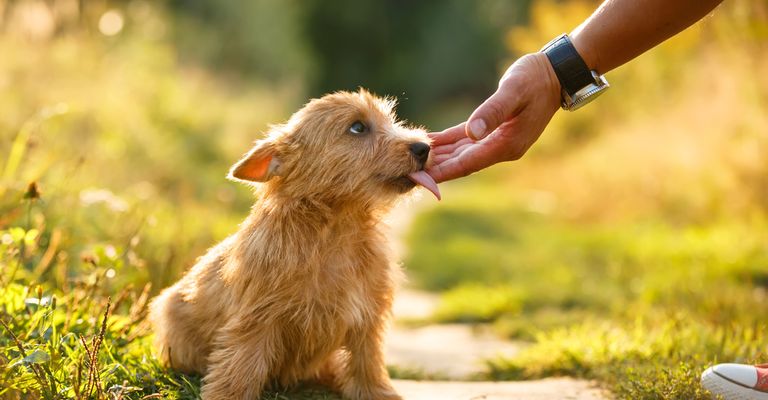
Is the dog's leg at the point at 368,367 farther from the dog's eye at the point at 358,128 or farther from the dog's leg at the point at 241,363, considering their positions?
the dog's eye at the point at 358,128

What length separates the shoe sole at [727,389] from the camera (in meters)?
3.23

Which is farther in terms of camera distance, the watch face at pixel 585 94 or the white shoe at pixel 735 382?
the watch face at pixel 585 94

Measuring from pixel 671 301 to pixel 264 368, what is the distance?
368cm

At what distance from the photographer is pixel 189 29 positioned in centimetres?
2156

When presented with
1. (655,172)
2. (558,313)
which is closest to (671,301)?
(558,313)

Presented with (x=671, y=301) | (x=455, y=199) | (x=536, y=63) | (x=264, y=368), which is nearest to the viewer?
(x=264, y=368)

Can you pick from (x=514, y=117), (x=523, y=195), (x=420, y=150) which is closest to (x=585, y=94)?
(x=514, y=117)

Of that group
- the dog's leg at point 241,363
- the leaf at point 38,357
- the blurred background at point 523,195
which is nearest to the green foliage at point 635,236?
the blurred background at point 523,195

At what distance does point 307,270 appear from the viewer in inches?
136

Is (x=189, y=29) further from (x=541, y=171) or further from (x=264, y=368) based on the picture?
(x=264, y=368)

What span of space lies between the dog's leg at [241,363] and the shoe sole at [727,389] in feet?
5.80

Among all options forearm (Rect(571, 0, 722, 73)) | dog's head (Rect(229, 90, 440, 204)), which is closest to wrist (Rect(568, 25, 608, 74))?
forearm (Rect(571, 0, 722, 73))

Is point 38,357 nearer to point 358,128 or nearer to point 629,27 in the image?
point 358,128

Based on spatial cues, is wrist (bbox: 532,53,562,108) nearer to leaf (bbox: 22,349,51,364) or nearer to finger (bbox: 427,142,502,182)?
finger (bbox: 427,142,502,182)
